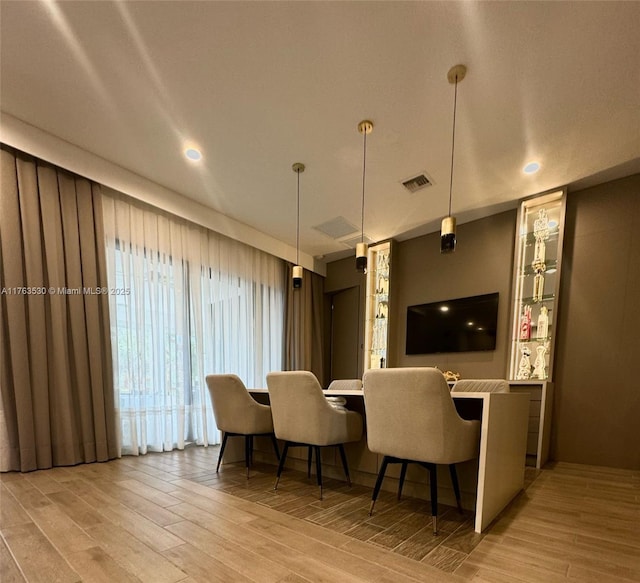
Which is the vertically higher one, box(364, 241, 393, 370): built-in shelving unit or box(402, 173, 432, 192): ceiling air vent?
box(402, 173, 432, 192): ceiling air vent

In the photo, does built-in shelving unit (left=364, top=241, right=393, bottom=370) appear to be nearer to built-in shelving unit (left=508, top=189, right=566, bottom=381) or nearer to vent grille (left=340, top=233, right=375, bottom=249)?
vent grille (left=340, top=233, right=375, bottom=249)

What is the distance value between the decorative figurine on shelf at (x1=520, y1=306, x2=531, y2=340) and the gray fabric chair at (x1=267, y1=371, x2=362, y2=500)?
8.02ft

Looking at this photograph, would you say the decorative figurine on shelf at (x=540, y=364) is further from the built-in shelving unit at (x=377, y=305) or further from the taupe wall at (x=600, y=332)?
the built-in shelving unit at (x=377, y=305)

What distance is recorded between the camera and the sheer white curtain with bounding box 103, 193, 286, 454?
322 centimetres

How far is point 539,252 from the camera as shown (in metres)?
3.62

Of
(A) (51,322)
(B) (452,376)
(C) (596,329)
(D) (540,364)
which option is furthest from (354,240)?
(A) (51,322)

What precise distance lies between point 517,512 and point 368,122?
2846 mm

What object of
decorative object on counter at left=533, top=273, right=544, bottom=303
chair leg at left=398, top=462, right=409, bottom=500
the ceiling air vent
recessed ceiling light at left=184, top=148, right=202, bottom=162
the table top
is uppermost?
recessed ceiling light at left=184, top=148, right=202, bottom=162

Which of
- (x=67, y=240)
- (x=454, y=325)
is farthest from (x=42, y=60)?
(x=454, y=325)

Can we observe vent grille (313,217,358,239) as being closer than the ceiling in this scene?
No

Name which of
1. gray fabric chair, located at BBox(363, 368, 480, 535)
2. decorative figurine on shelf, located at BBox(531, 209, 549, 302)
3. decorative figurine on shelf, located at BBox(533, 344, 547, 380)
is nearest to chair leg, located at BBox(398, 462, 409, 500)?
gray fabric chair, located at BBox(363, 368, 480, 535)

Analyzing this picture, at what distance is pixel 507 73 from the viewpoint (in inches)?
77.6

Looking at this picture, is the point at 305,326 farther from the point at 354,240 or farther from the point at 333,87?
the point at 333,87

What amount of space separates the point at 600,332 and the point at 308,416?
311cm
